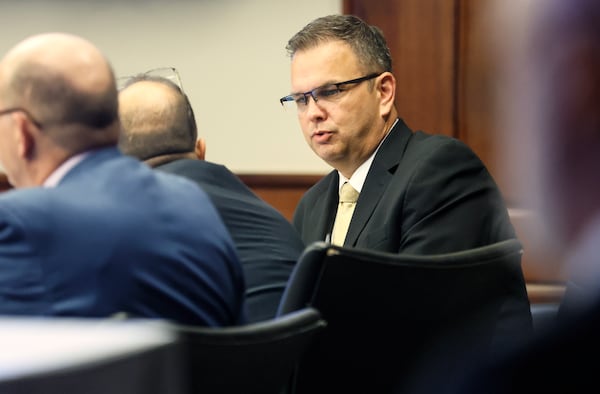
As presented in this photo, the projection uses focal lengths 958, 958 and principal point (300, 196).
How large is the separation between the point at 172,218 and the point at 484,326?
1.88 feet

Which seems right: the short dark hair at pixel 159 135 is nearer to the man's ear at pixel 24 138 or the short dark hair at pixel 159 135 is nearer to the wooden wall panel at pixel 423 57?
the man's ear at pixel 24 138

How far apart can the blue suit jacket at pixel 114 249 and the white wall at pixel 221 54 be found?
251 cm

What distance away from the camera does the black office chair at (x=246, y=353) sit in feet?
3.51

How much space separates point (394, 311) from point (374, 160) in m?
1.13

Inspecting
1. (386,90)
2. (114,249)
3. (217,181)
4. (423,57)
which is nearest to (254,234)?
(217,181)

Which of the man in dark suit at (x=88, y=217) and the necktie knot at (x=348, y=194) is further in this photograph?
the necktie knot at (x=348, y=194)

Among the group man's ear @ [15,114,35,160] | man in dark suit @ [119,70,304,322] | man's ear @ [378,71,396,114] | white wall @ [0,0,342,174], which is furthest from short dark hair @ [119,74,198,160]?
white wall @ [0,0,342,174]

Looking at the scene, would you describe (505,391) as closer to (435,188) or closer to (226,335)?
(226,335)

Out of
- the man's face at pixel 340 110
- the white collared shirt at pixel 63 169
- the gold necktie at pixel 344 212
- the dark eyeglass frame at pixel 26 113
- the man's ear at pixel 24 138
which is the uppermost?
the dark eyeglass frame at pixel 26 113

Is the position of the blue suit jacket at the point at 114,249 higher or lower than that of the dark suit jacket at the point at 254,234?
higher

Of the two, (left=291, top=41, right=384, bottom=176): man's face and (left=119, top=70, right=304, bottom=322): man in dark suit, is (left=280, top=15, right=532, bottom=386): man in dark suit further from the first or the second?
(left=119, top=70, right=304, bottom=322): man in dark suit

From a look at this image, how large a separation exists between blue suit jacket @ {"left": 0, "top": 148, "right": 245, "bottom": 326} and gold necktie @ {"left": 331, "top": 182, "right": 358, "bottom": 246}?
104cm

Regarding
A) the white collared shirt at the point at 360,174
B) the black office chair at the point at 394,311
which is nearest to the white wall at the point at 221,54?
the white collared shirt at the point at 360,174

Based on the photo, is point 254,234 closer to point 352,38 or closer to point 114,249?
point 114,249
